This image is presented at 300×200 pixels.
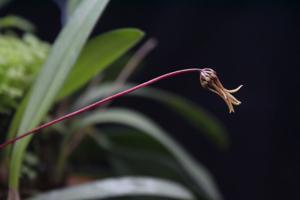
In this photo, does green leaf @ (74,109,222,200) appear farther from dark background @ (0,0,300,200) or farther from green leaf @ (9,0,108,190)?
dark background @ (0,0,300,200)

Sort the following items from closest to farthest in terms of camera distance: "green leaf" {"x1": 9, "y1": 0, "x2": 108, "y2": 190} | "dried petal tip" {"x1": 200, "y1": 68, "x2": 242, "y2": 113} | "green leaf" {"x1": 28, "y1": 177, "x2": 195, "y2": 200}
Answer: "dried petal tip" {"x1": 200, "y1": 68, "x2": 242, "y2": 113} < "green leaf" {"x1": 9, "y1": 0, "x2": 108, "y2": 190} < "green leaf" {"x1": 28, "y1": 177, "x2": 195, "y2": 200}

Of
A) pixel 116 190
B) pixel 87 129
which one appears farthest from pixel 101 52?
pixel 87 129

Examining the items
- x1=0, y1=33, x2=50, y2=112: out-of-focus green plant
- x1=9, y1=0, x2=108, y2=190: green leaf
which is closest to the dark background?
x1=0, y1=33, x2=50, y2=112: out-of-focus green plant

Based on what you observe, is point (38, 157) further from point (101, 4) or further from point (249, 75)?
point (249, 75)

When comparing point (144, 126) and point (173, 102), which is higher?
point (173, 102)

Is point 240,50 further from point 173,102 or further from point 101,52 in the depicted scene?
point 101,52

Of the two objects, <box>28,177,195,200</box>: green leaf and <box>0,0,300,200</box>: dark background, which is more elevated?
<box>0,0,300,200</box>: dark background

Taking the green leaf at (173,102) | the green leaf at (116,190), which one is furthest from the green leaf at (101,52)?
the green leaf at (173,102)
